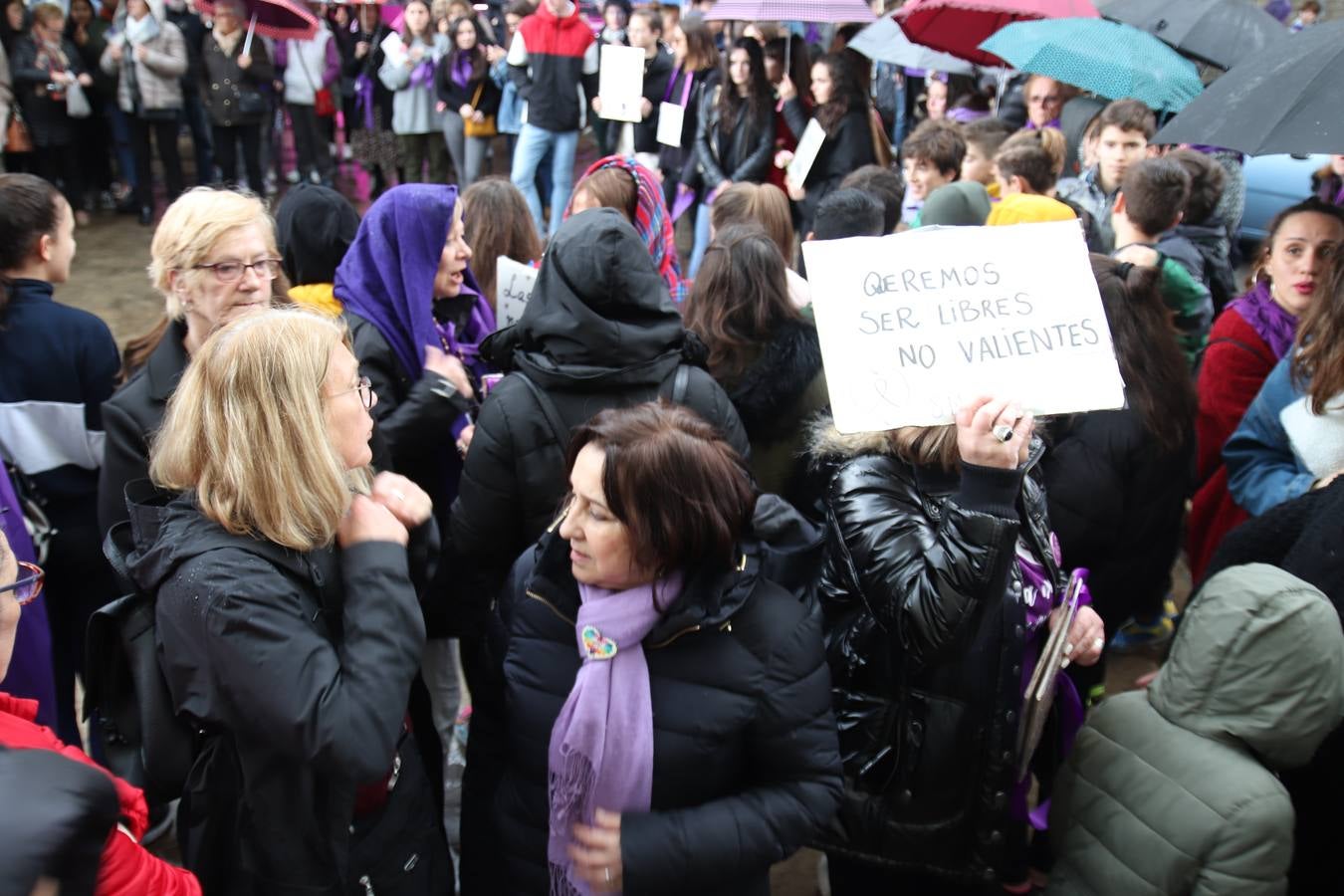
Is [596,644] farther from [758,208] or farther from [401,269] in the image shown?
[758,208]

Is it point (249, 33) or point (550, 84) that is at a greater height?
point (249, 33)

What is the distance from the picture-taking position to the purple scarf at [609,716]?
181 centimetres

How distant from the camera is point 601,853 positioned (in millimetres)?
1787

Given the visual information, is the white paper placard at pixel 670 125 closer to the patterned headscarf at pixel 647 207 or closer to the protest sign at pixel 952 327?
the patterned headscarf at pixel 647 207

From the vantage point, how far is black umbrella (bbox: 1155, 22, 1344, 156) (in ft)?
8.96

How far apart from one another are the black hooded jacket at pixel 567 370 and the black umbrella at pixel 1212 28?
4515mm

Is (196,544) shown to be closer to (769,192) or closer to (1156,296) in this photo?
(1156,296)

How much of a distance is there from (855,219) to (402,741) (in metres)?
2.76

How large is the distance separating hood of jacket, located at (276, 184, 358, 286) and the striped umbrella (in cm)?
392

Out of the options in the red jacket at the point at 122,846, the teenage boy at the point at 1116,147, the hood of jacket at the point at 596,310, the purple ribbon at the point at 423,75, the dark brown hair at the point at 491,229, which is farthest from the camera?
the purple ribbon at the point at 423,75

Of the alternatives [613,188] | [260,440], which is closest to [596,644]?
[260,440]

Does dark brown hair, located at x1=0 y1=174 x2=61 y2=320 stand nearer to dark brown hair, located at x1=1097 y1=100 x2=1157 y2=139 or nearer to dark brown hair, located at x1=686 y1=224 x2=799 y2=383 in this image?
dark brown hair, located at x1=686 y1=224 x2=799 y2=383

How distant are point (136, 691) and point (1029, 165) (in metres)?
4.40

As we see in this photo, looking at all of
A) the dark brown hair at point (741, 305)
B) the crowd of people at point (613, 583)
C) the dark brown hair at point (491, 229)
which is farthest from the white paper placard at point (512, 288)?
the dark brown hair at point (741, 305)
